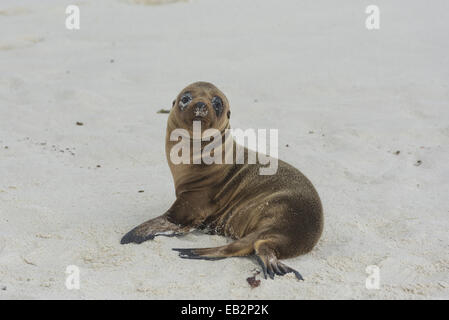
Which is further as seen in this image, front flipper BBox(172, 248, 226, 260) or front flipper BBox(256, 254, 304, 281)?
front flipper BBox(172, 248, 226, 260)

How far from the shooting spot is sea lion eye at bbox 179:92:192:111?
3667 millimetres

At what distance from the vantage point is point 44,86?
7.27 meters

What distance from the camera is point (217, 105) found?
12.2 ft

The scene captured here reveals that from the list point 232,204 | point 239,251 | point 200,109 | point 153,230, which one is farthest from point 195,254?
point 200,109

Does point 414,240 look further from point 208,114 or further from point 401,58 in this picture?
point 401,58

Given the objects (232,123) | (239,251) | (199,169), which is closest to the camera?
(239,251)

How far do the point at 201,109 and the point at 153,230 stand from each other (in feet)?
2.55

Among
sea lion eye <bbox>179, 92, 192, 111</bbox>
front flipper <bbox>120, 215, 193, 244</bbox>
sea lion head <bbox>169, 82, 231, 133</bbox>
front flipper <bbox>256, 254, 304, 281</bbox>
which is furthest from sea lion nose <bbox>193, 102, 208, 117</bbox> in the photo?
front flipper <bbox>256, 254, 304, 281</bbox>

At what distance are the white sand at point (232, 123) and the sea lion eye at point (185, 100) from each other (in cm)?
80

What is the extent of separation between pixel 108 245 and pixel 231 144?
1.05m

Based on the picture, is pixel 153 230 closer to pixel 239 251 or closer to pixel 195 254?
pixel 195 254

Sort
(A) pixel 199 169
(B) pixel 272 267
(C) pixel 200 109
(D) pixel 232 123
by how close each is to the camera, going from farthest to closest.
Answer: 1. (D) pixel 232 123
2. (A) pixel 199 169
3. (C) pixel 200 109
4. (B) pixel 272 267

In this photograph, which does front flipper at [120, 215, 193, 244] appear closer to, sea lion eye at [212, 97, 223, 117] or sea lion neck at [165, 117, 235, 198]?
sea lion neck at [165, 117, 235, 198]

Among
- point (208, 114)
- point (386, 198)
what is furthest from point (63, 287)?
point (386, 198)
